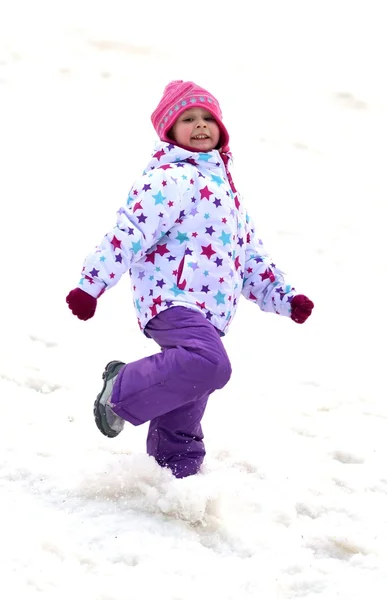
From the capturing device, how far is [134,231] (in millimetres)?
2598

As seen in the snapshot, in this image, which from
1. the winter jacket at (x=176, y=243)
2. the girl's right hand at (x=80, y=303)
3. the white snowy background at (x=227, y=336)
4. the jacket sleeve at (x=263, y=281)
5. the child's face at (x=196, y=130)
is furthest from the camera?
the jacket sleeve at (x=263, y=281)

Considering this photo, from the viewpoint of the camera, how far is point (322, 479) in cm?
312

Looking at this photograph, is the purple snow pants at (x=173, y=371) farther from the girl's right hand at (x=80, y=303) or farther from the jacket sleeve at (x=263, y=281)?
the jacket sleeve at (x=263, y=281)

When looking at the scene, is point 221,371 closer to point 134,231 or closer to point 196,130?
point 134,231

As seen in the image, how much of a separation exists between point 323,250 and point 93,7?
5.24 meters

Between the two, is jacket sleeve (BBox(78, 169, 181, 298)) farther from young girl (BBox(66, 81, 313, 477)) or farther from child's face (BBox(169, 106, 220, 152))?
child's face (BBox(169, 106, 220, 152))

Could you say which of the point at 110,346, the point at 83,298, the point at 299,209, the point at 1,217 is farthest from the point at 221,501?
the point at 299,209

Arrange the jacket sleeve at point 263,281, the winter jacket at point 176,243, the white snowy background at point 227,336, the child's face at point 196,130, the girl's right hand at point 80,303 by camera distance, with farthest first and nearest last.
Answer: the jacket sleeve at point 263,281 → the child's face at point 196,130 → the winter jacket at point 176,243 → the girl's right hand at point 80,303 → the white snowy background at point 227,336

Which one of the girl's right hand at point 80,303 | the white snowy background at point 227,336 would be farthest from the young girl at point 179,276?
the white snowy background at point 227,336

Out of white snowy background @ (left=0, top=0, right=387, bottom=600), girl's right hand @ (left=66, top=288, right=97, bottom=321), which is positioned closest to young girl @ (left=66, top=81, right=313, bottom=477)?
girl's right hand @ (left=66, top=288, right=97, bottom=321)

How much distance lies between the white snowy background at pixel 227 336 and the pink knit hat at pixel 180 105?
1.29 meters

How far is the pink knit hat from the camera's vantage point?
2965 millimetres

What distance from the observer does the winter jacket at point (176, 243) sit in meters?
2.59

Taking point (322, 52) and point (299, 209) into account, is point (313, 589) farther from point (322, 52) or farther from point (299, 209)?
point (322, 52)
